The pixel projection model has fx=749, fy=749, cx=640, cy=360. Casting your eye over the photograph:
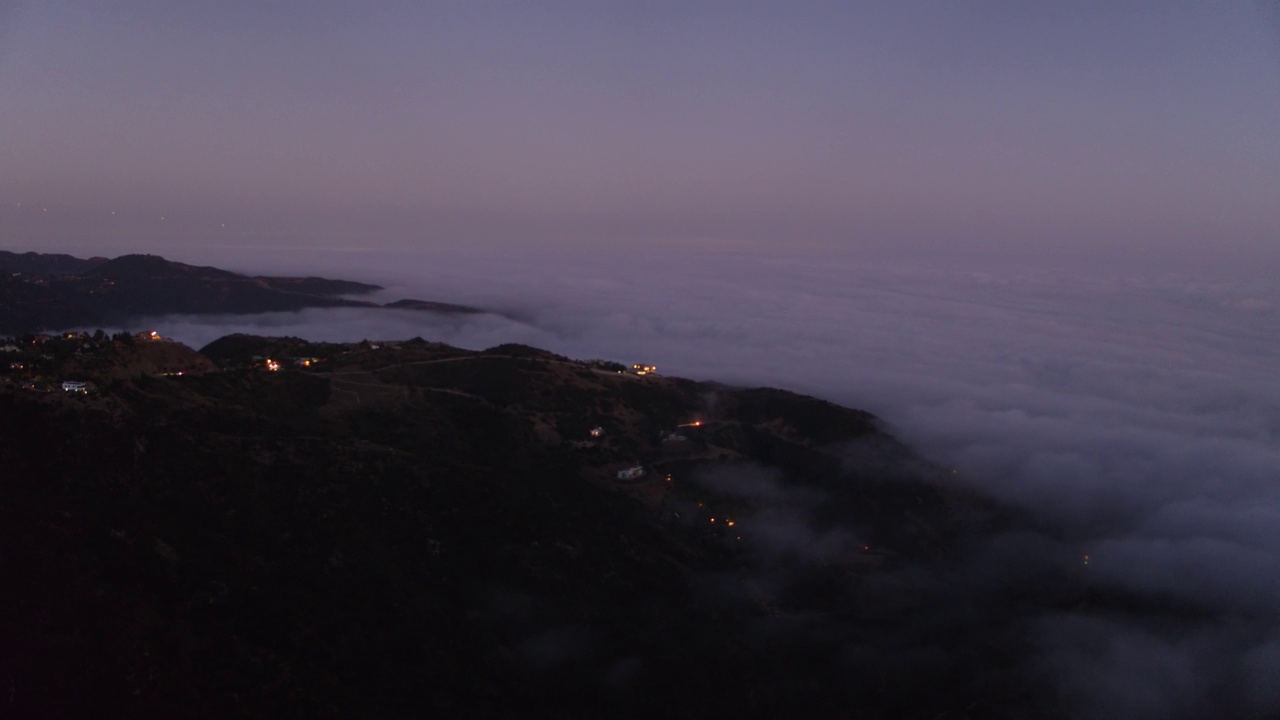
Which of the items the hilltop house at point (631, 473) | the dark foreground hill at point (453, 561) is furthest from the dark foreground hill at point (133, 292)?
the hilltop house at point (631, 473)

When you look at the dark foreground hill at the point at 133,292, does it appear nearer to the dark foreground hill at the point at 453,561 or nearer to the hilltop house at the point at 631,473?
the dark foreground hill at the point at 453,561

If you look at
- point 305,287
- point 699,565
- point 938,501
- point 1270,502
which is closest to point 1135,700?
point 699,565

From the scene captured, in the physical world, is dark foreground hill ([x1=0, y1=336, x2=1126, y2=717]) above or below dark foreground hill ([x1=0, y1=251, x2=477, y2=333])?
below

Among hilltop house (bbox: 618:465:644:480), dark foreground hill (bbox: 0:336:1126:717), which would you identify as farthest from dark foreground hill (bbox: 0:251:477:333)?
hilltop house (bbox: 618:465:644:480)

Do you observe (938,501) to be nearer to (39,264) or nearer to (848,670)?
(848,670)

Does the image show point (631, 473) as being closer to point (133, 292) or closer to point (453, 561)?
point (453, 561)

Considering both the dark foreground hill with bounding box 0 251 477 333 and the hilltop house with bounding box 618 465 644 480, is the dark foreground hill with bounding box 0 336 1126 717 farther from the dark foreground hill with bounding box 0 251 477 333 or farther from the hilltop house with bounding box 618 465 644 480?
the dark foreground hill with bounding box 0 251 477 333
